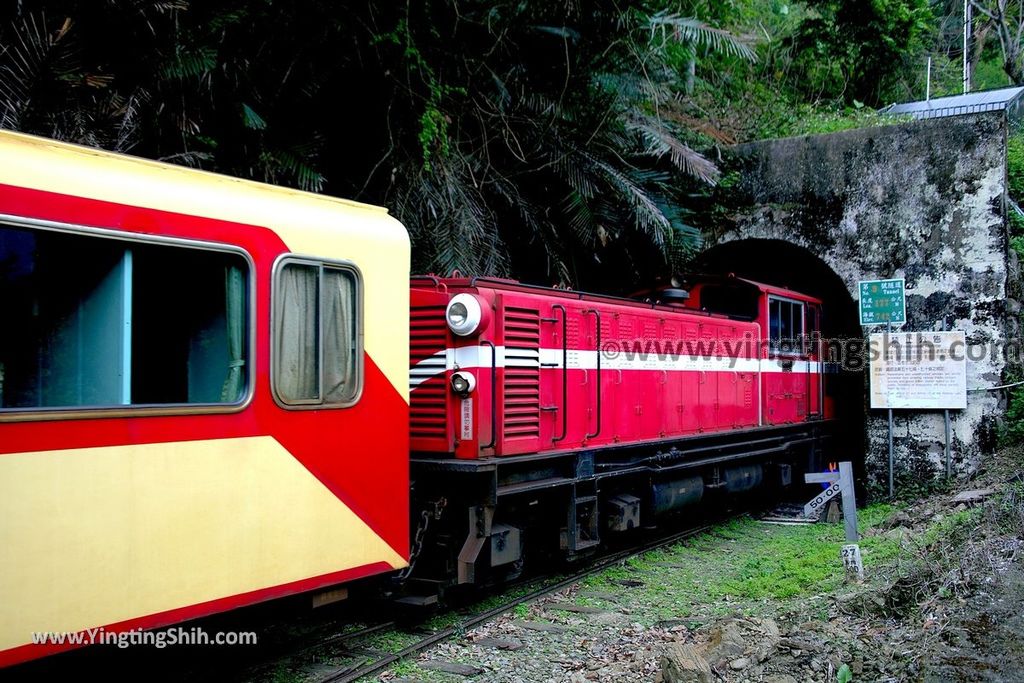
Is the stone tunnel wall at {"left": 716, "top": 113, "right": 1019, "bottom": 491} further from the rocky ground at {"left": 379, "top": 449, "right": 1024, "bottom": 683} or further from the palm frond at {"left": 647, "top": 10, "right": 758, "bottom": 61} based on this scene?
the rocky ground at {"left": 379, "top": 449, "right": 1024, "bottom": 683}

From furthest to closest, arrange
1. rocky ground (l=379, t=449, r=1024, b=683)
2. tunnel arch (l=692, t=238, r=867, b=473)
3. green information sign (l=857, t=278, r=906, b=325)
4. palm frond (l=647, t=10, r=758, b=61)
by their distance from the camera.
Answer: tunnel arch (l=692, t=238, r=867, b=473)
green information sign (l=857, t=278, r=906, b=325)
palm frond (l=647, t=10, r=758, b=61)
rocky ground (l=379, t=449, r=1024, b=683)

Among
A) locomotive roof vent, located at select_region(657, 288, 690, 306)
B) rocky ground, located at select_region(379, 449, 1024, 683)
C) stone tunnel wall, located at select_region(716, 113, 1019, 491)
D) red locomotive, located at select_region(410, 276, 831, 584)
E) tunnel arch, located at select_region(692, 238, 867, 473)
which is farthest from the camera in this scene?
tunnel arch, located at select_region(692, 238, 867, 473)

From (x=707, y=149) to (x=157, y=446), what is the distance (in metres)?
12.1

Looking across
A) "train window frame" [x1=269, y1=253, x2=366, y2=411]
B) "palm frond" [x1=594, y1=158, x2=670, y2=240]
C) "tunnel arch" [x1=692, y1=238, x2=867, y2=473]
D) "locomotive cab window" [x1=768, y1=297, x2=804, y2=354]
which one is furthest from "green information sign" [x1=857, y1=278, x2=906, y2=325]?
"train window frame" [x1=269, y1=253, x2=366, y2=411]

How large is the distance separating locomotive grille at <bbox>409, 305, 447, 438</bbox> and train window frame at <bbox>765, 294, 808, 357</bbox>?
6.72m

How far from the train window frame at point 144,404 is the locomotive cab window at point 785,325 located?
30.0 ft

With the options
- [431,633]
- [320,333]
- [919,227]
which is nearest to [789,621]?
[431,633]

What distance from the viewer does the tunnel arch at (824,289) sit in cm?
1532

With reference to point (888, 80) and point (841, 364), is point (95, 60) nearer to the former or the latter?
point (841, 364)

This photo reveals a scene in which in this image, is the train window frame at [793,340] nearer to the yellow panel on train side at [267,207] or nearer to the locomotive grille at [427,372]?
the locomotive grille at [427,372]

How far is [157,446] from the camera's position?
167 inches

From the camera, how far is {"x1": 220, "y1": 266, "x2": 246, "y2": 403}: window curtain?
15.6ft

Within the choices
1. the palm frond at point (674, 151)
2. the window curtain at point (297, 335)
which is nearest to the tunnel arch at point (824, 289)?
the palm frond at point (674, 151)

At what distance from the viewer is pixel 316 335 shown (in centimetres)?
520
